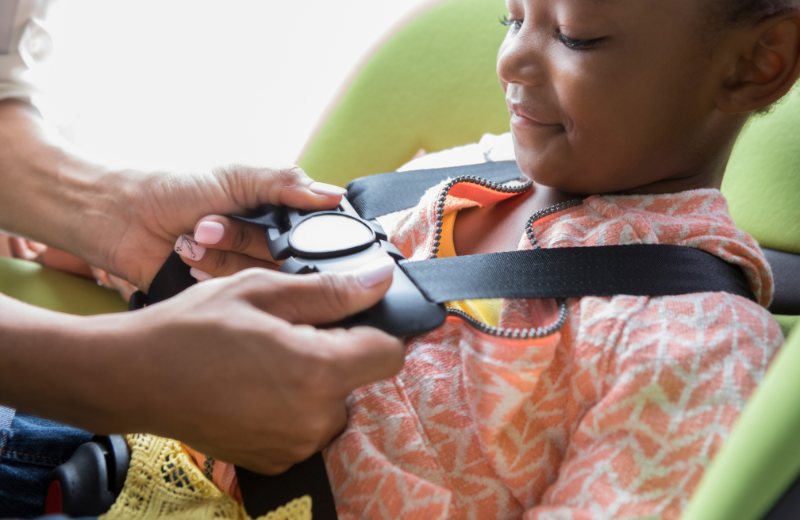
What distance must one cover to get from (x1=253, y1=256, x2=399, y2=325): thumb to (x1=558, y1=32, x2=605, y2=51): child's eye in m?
0.32

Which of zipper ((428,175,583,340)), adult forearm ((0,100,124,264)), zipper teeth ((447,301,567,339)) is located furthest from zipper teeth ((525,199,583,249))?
adult forearm ((0,100,124,264))

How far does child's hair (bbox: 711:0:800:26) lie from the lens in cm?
59

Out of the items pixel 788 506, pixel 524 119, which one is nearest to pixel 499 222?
pixel 524 119

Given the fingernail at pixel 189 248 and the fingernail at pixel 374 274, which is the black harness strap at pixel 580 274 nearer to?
the fingernail at pixel 374 274

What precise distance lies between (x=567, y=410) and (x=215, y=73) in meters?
1.33

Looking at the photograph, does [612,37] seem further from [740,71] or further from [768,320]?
[768,320]

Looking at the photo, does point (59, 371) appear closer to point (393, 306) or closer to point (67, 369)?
point (67, 369)

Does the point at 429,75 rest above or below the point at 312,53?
above

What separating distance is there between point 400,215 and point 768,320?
0.44 metres

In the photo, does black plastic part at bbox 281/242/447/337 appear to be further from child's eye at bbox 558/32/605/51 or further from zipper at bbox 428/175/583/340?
child's eye at bbox 558/32/605/51

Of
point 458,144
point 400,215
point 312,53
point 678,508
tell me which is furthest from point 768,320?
point 312,53

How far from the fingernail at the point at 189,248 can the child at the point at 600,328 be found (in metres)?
0.01

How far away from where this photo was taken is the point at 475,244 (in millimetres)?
782

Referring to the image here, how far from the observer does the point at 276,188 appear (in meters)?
0.72
